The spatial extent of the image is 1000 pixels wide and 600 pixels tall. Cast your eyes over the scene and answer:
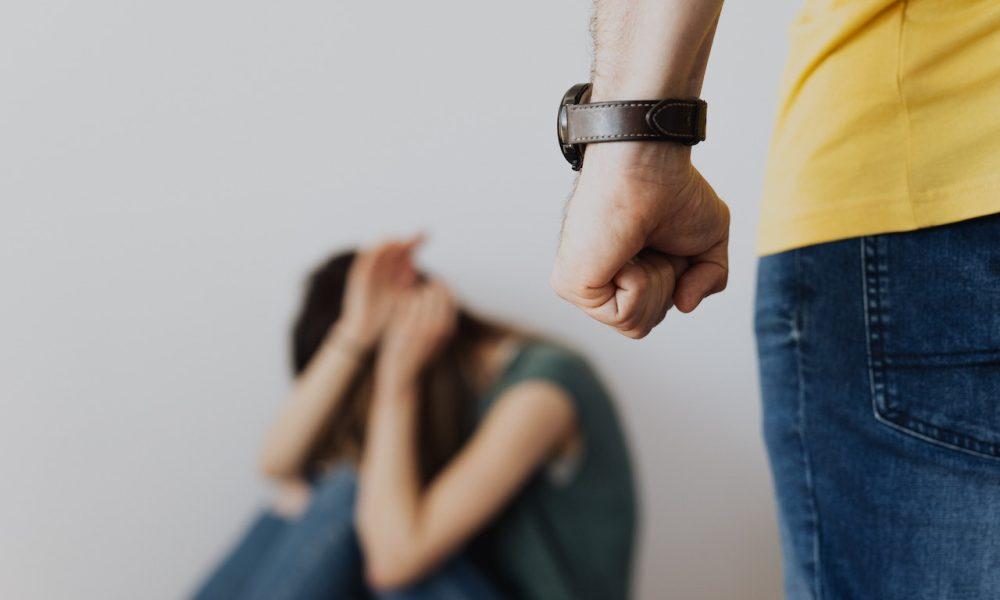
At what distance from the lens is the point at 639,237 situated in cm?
46

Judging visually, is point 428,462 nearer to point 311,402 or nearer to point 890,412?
point 311,402

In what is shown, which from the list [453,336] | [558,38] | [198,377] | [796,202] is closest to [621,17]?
[796,202]

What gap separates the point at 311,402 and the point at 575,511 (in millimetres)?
505

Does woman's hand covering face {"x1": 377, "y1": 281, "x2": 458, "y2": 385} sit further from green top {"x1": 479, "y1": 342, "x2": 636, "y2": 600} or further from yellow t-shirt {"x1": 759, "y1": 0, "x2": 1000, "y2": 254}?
yellow t-shirt {"x1": 759, "y1": 0, "x2": 1000, "y2": 254}

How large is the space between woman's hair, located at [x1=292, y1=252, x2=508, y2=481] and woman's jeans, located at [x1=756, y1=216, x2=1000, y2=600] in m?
0.90

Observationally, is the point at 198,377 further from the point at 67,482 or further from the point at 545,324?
the point at 545,324

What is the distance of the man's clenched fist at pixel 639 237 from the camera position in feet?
1.48

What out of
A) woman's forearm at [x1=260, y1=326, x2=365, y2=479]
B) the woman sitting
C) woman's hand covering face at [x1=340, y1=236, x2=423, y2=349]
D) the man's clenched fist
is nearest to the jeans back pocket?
the man's clenched fist

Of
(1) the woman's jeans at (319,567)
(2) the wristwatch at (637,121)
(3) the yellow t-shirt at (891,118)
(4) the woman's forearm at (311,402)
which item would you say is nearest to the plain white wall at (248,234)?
(4) the woman's forearm at (311,402)

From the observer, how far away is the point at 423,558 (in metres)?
1.23

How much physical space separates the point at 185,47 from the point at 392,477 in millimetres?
765

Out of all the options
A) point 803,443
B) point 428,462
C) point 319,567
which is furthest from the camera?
point 428,462

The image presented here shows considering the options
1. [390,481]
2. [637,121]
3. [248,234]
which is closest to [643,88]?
[637,121]

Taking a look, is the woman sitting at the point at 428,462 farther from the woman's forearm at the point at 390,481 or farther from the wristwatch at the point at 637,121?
the wristwatch at the point at 637,121
